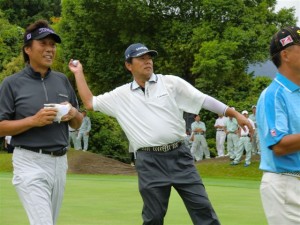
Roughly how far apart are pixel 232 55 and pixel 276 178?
102ft

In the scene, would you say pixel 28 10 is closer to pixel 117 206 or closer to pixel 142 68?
pixel 117 206

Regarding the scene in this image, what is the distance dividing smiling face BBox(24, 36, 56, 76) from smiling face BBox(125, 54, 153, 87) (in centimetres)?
131

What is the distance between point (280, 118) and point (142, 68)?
10.4ft

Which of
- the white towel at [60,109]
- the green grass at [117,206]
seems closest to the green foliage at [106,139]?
the green grass at [117,206]

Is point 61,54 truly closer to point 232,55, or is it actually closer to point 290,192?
point 232,55

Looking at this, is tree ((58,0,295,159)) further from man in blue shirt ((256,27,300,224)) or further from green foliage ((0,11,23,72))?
man in blue shirt ((256,27,300,224))

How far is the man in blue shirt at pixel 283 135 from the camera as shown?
15.8 ft

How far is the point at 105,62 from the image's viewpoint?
3941 cm

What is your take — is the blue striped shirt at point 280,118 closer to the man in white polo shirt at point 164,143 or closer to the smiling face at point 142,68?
the man in white polo shirt at point 164,143

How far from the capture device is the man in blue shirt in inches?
190

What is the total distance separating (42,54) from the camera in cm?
662

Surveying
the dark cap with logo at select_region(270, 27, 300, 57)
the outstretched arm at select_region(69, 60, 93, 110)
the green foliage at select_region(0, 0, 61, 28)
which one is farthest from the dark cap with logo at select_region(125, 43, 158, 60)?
the green foliage at select_region(0, 0, 61, 28)

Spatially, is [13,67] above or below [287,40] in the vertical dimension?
below

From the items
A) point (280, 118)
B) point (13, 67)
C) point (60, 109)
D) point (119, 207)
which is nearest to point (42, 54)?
point (60, 109)
